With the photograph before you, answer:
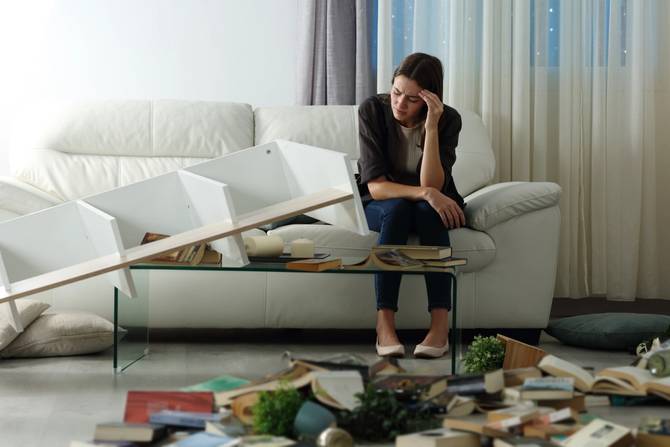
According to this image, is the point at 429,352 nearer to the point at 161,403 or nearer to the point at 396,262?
the point at 396,262

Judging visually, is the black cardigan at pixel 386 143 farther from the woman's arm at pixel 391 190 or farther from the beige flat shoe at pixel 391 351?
the beige flat shoe at pixel 391 351

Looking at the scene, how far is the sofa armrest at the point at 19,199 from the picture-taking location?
133 inches

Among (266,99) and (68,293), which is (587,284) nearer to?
(266,99)

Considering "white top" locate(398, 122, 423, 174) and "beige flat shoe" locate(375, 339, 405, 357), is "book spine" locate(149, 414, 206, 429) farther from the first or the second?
"white top" locate(398, 122, 423, 174)

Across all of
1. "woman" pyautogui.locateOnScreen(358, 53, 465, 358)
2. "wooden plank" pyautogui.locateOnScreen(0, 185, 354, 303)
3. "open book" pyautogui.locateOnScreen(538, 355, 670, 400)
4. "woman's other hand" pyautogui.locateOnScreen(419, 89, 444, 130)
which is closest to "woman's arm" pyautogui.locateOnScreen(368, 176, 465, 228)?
"woman" pyautogui.locateOnScreen(358, 53, 465, 358)

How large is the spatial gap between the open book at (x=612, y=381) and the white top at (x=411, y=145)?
1219 millimetres

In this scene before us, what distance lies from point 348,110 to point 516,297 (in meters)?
1.13

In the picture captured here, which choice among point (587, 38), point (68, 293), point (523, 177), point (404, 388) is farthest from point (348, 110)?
point (404, 388)

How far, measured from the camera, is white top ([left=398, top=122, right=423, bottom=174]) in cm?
351

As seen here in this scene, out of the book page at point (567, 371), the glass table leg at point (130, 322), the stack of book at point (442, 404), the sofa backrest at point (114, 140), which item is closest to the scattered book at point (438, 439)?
the stack of book at point (442, 404)

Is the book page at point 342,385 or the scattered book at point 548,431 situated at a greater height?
the book page at point 342,385

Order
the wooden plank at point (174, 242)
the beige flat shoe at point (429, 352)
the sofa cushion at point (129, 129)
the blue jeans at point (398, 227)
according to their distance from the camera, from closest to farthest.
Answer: the wooden plank at point (174, 242) → the beige flat shoe at point (429, 352) → the blue jeans at point (398, 227) → the sofa cushion at point (129, 129)

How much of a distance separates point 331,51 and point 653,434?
2.77 m

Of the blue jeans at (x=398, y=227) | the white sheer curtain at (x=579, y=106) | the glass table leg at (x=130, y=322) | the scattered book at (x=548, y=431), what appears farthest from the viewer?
the white sheer curtain at (x=579, y=106)
